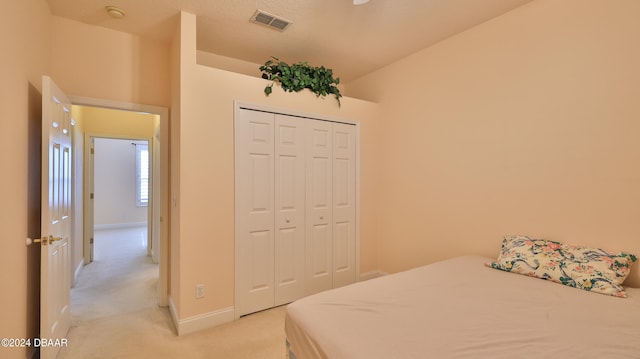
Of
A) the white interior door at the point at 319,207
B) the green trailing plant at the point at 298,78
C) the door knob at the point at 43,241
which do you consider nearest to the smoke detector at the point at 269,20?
the green trailing plant at the point at 298,78

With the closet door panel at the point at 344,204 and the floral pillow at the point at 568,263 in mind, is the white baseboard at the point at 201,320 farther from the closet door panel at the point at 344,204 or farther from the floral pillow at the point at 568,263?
the floral pillow at the point at 568,263

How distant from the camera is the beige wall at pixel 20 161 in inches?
60.7

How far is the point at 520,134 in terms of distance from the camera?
235cm

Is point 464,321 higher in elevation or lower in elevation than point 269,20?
lower

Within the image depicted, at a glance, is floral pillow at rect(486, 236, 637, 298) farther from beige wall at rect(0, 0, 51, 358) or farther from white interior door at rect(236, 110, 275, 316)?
beige wall at rect(0, 0, 51, 358)

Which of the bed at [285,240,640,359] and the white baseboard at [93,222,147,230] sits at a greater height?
the bed at [285,240,640,359]

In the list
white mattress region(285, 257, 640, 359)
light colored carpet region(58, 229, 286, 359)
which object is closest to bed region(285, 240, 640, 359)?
white mattress region(285, 257, 640, 359)

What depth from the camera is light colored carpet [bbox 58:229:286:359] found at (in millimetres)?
2104

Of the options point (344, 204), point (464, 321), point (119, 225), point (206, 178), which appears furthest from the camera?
point (119, 225)

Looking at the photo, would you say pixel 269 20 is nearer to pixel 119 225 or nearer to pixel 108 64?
pixel 108 64

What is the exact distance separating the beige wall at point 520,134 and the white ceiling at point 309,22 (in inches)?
10.6

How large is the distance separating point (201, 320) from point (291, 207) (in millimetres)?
1286

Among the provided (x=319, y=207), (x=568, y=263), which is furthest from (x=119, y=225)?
(x=568, y=263)

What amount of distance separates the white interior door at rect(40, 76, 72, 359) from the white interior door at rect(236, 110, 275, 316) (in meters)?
1.27
